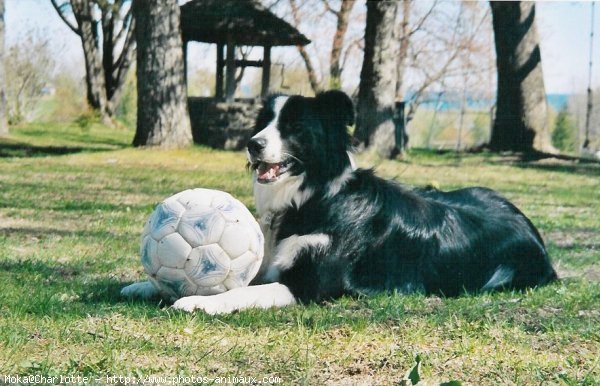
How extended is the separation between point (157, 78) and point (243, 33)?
18.0ft

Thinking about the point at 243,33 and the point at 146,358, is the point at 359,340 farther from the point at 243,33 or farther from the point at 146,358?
the point at 243,33

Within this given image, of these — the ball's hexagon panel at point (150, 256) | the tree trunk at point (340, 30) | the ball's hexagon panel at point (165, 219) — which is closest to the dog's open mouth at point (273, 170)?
the ball's hexagon panel at point (165, 219)

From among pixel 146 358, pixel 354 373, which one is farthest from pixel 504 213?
pixel 146 358

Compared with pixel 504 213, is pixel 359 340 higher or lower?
lower

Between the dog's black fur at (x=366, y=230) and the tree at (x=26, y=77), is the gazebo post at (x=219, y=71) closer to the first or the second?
the tree at (x=26, y=77)

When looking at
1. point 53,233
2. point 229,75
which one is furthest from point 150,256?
point 229,75

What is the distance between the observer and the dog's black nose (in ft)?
16.1

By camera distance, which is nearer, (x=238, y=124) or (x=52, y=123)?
(x=238, y=124)

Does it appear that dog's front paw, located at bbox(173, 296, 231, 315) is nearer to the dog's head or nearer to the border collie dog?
the border collie dog

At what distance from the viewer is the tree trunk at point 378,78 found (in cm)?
1808

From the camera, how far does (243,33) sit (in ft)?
69.8

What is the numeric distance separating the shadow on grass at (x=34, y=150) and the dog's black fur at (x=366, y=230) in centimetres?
1350

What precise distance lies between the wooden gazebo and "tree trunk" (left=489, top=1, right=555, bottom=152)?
555 centimetres

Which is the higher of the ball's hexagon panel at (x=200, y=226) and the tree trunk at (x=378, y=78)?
the tree trunk at (x=378, y=78)
